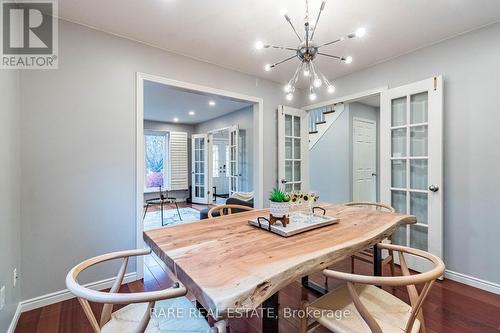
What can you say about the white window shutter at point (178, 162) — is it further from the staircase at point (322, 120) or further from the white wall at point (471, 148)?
the white wall at point (471, 148)

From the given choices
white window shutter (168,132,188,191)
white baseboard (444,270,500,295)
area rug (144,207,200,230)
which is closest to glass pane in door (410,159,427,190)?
white baseboard (444,270,500,295)

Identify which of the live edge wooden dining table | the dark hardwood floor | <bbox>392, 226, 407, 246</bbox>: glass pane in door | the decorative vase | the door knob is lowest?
the dark hardwood floor

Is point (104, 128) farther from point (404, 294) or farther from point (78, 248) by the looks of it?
point (404, 294)

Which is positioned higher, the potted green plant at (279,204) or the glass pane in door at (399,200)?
the potted green plant at (279,204)

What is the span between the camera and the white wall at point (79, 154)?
1.98 m

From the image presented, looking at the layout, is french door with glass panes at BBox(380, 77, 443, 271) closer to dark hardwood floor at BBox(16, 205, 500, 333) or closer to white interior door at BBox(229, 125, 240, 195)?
dark hardwood floor at BBox(16, 205, 500, 333)

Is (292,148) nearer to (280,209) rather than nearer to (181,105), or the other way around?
(280,209)

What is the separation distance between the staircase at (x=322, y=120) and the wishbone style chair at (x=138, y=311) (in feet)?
13.6

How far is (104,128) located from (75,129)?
231 mm

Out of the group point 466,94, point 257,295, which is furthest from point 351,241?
point 466,94

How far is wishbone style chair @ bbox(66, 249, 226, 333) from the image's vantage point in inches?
33.0

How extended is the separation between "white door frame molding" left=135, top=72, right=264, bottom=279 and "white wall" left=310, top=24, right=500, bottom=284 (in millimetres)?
2125

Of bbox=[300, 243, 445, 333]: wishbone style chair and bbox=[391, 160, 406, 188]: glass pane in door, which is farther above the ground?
bbox=[391, 160, 406, 188]: glass pane in door

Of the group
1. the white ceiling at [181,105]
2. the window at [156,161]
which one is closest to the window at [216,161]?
the white ceiling at [181,105]
